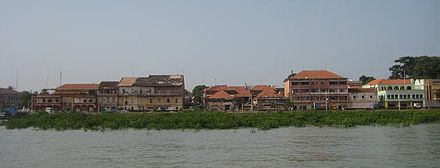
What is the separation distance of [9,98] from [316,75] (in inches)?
2851

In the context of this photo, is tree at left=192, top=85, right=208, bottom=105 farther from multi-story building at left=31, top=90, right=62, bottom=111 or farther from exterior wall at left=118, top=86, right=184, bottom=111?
multi-story building at left=31, top=90, right=62, bottom=111

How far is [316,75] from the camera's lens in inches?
3708

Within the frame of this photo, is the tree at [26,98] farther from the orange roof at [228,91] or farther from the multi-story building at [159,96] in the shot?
the orange roof at [228,91]

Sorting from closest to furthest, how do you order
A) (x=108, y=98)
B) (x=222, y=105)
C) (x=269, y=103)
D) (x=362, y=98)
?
1. (x=269, y=103)
2. (x=362, y=98)
3. (x=108, y=98)
4. (x=222, y=105)

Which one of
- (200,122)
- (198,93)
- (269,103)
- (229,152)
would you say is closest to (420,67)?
(269,103)

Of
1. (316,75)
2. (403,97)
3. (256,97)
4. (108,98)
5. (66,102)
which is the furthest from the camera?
(108,98)

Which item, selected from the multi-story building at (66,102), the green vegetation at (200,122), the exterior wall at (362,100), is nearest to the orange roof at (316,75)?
the exterior wall at (362,100)

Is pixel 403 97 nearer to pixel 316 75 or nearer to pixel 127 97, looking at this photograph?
pixel 316 75

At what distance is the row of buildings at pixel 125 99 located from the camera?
96.4 m

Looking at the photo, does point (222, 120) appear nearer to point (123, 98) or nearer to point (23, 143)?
point (23, 143)

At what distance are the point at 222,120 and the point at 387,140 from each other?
22933mm

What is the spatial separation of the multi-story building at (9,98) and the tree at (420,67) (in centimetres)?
8717

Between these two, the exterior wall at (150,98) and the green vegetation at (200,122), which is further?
the exterior wall at (150,98)

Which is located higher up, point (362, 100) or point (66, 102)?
point (362, 100)
